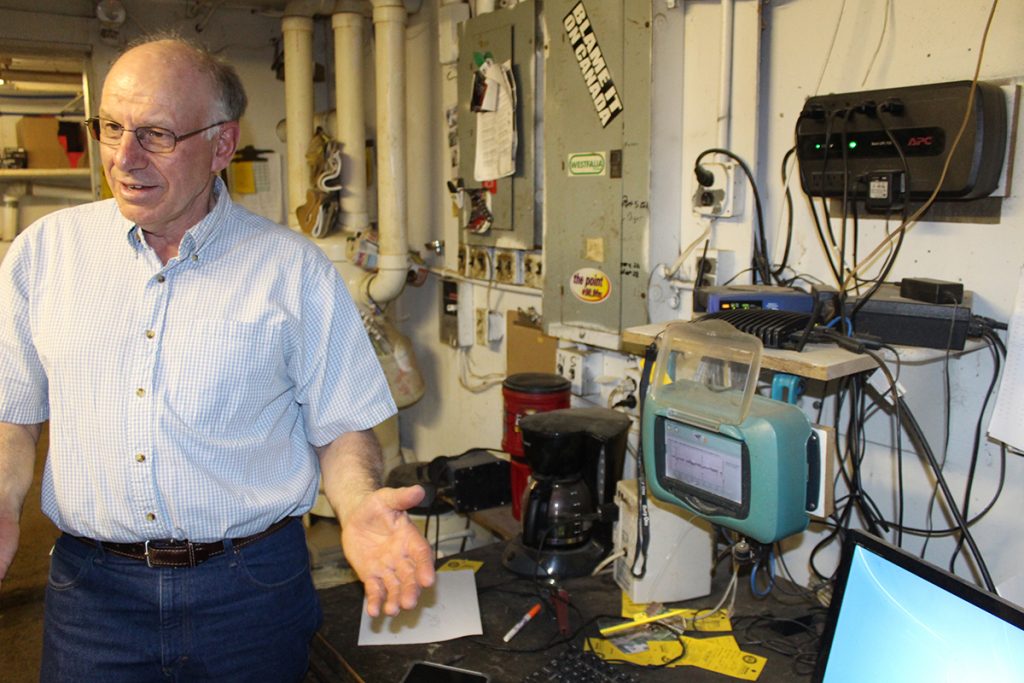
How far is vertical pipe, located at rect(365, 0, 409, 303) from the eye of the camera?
2996 mm

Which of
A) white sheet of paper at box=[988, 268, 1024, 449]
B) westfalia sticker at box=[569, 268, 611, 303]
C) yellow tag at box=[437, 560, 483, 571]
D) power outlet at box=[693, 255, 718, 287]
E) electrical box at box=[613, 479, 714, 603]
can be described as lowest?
yellow tag at box=[437, 560, 483, 571]

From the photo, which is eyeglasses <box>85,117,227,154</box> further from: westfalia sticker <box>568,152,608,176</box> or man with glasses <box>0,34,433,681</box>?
westfalia sticker <box>568,152,608,176</box>

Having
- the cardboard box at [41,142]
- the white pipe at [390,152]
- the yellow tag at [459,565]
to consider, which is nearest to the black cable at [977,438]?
the yellow tag at [459,565]

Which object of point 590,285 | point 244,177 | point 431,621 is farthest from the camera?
point 244,177

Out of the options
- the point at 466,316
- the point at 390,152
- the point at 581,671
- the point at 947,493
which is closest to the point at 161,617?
the point at 581,671

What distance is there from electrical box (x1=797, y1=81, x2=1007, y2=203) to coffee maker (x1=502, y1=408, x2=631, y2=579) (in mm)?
725

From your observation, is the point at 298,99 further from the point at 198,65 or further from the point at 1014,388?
the point at 1014,388

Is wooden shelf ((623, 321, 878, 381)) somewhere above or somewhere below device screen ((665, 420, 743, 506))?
above

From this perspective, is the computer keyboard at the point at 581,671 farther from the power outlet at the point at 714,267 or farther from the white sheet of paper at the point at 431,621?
the power outlet at the point at 714,267

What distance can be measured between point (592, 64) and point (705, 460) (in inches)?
48.8

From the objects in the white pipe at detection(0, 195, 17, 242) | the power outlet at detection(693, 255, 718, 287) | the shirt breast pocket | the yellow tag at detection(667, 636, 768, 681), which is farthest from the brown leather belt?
the white pipe at detection(0, 195, 17, 242)

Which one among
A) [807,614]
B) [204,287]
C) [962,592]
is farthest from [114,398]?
[807,614]

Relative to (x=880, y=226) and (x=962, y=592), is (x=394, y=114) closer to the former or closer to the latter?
(x=880, y=226)

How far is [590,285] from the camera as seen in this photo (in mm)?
2385
